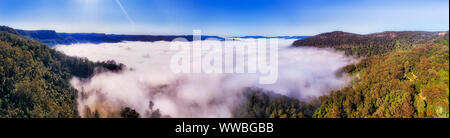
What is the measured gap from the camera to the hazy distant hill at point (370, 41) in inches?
671

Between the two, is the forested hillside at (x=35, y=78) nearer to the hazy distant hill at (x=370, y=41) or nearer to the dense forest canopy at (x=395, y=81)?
the dense forest canopy at (x=395, y=81)

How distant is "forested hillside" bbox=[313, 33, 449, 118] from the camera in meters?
11.7

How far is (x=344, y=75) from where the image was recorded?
927 inches

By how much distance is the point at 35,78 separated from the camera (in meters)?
22.0

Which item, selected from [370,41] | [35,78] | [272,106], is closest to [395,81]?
[370,41]

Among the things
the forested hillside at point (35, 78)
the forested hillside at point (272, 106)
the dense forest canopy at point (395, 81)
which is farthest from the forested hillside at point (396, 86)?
the forested hillside at point (35, 78)

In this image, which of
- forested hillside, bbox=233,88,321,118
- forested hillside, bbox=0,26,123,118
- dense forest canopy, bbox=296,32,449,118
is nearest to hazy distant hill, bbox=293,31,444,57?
dense forest canopy, bbox=296,32,449,118

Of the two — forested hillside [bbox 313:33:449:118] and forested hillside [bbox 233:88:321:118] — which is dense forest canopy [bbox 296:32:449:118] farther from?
forested hillside [bbox 233:88:321:118]

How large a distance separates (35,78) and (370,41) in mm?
40929

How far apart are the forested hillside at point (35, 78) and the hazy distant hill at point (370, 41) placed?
31.7m

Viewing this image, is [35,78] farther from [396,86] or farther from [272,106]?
[396,86]
